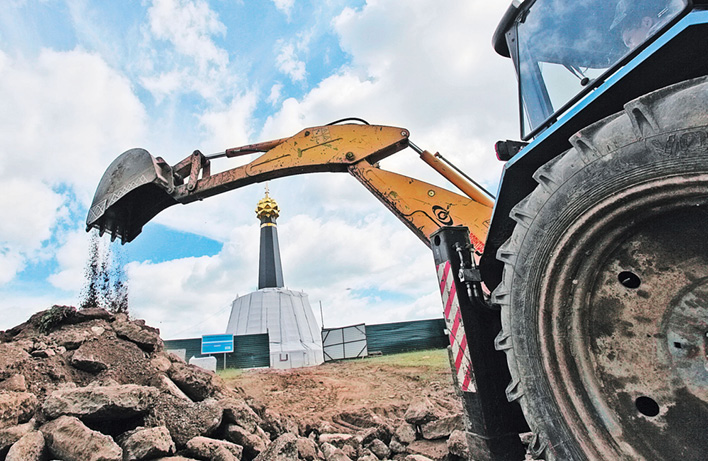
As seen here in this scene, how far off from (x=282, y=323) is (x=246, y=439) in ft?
49.7

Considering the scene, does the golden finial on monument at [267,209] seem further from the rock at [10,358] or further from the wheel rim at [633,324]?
the wheel rim at [633,324]

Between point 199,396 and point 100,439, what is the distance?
5.60ft

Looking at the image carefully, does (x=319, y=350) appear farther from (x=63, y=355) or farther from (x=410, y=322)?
(x=63, y=355)

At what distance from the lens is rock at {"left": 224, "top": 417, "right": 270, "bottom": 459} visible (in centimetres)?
294

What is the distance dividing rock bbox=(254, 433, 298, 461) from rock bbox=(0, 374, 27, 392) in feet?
6.71

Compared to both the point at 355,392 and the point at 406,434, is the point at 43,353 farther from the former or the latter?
the point at 355,392

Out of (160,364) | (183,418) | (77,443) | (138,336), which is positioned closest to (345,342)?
(138,336)

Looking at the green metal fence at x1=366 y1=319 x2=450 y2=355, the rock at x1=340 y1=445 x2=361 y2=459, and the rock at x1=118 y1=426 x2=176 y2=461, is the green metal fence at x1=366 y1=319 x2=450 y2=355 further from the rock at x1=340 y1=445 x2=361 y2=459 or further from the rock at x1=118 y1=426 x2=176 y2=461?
the rock at x1=118 y1=426 x2=176 y2=461

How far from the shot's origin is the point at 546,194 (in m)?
1.51

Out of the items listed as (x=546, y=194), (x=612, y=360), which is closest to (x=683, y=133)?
(x=546, y=194)

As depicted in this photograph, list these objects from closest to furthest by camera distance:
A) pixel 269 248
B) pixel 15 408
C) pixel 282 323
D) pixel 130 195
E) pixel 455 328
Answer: pixel 455 328 → pixel 15 408 → pixel 130 195 → pixel 282 323 → pixel 269 248

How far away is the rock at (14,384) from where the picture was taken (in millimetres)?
2984

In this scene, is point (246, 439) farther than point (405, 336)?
No

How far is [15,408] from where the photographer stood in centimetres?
252
